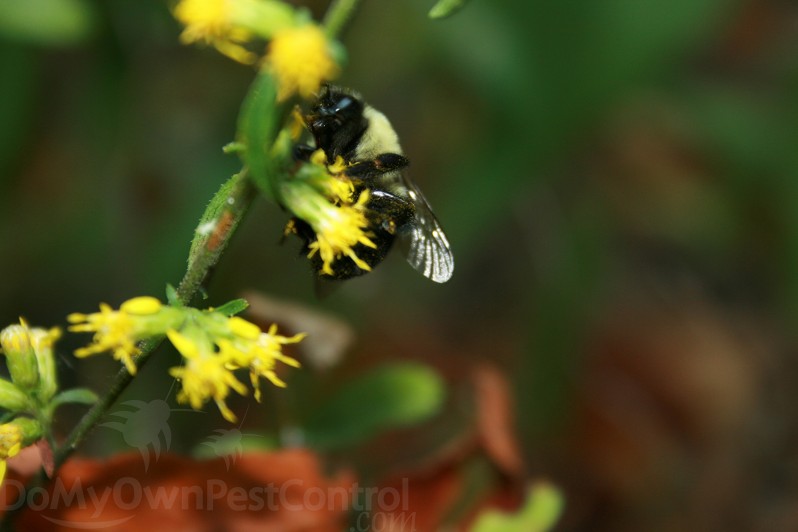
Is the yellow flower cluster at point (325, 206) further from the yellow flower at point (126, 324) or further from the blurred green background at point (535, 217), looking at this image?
the blurred green background at point (535, 217)

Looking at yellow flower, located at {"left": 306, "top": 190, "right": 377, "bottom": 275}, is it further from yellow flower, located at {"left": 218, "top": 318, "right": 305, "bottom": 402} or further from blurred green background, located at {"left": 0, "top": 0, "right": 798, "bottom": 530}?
blurred green background, located at {"left": 0, "top": 0, "right": 798, "bottom": 530}

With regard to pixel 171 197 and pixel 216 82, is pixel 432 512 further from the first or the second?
pixel 216 82

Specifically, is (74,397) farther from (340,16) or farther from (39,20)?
(39,20)

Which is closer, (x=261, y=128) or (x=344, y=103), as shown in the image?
(x=261, y=128)

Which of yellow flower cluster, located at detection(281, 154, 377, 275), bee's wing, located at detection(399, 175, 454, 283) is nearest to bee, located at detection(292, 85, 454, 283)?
bee's wing, located at detection(399, 175, 454, 283)

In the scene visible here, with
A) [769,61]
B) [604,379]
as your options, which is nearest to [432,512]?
[604,379]

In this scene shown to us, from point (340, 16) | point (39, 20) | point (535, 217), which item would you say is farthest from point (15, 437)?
point (535, 217)
